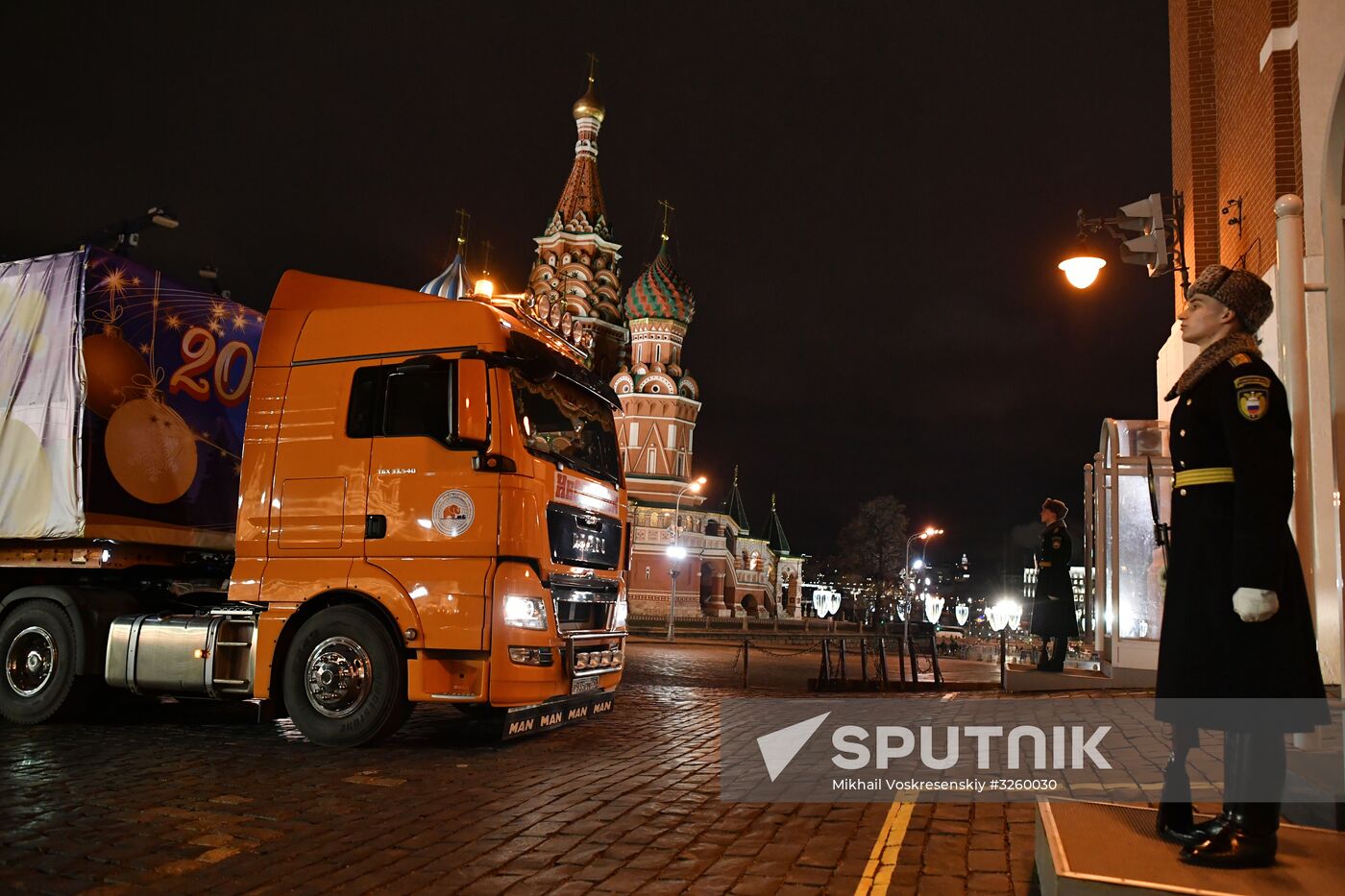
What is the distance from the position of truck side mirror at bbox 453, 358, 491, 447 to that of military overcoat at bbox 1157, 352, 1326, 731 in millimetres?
5178

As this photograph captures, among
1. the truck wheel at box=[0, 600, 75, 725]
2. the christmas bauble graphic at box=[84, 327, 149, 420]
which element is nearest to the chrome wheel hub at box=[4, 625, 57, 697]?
the truck wheel at box=[0, 600, 75, 725]

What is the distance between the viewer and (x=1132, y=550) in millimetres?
11609

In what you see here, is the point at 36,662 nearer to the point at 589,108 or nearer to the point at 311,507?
the point at 311,507

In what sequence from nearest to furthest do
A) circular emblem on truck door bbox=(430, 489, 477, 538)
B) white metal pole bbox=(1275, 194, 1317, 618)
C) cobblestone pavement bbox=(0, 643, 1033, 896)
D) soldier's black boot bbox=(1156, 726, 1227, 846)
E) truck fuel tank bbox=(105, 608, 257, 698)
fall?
soldier's black boot bbox=(1156, 726, 1227, 846) → cobblestone pavement bbox=(0, 643, 1033, 896) → white metal pole bbox=(1275, 194, 1317, 618) → circular emblem on truck door bbox=(430, 489, 477, 538) → truck fuel tank bbox=(105, 608, 257, 698)

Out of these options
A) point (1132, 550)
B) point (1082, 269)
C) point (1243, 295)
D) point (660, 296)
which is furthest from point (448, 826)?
point (660, 296)

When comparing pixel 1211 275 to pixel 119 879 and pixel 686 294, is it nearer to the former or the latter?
pixel 119 879

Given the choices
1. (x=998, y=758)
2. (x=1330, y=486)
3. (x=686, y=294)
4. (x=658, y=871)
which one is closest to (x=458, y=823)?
(x=658, y=871)

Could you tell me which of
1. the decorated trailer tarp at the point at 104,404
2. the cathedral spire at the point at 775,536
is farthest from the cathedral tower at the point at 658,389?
the decorated trailer tarp at the point at 104,404

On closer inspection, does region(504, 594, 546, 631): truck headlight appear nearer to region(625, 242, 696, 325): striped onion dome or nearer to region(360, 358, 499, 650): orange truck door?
region(360, 358, 499, 650): orange truck door

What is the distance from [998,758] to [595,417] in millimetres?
4698

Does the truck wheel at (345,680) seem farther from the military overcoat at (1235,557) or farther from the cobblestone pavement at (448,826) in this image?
the military overcoat at (1235,557)

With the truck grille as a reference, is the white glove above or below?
below

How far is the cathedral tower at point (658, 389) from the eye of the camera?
69938mm

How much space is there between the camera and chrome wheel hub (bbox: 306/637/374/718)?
7898mm
